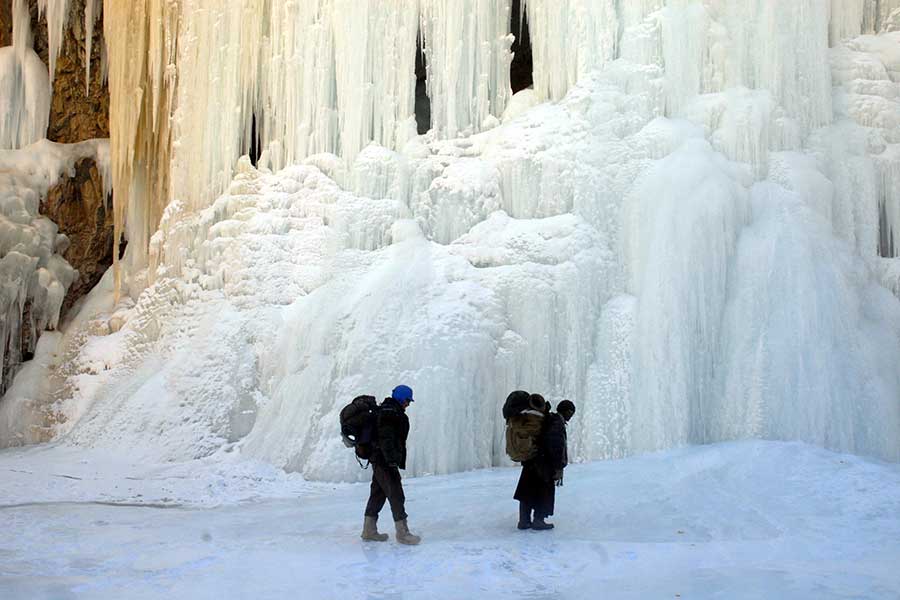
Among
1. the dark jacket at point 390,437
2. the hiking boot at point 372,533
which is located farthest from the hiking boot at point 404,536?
the dark jacket at point 390,437

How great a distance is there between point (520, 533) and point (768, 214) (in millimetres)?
5705

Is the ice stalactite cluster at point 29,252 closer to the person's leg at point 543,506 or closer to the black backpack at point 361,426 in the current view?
the black backpack at point 361,426

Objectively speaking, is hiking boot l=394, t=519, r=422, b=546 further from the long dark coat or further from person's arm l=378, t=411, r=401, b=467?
the long dark coat

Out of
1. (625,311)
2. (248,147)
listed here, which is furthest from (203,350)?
(625,311)

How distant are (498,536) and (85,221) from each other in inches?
529

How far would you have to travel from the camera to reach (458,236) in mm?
12547

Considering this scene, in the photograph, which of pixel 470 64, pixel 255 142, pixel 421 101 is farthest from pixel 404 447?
pixel 255 142

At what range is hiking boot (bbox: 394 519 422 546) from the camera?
646cm

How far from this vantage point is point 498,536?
6688 millimetres

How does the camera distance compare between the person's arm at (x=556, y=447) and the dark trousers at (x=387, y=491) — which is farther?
the person's arm at (x=556, y=447)

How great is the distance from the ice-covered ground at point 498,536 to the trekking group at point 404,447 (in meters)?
0.23

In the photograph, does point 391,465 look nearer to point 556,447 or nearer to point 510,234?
point 556,447

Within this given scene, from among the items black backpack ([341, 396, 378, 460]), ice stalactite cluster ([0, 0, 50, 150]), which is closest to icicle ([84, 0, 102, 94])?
ice stalactite cluster ([0, 0, 50, 150])

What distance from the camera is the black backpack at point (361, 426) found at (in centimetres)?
657
